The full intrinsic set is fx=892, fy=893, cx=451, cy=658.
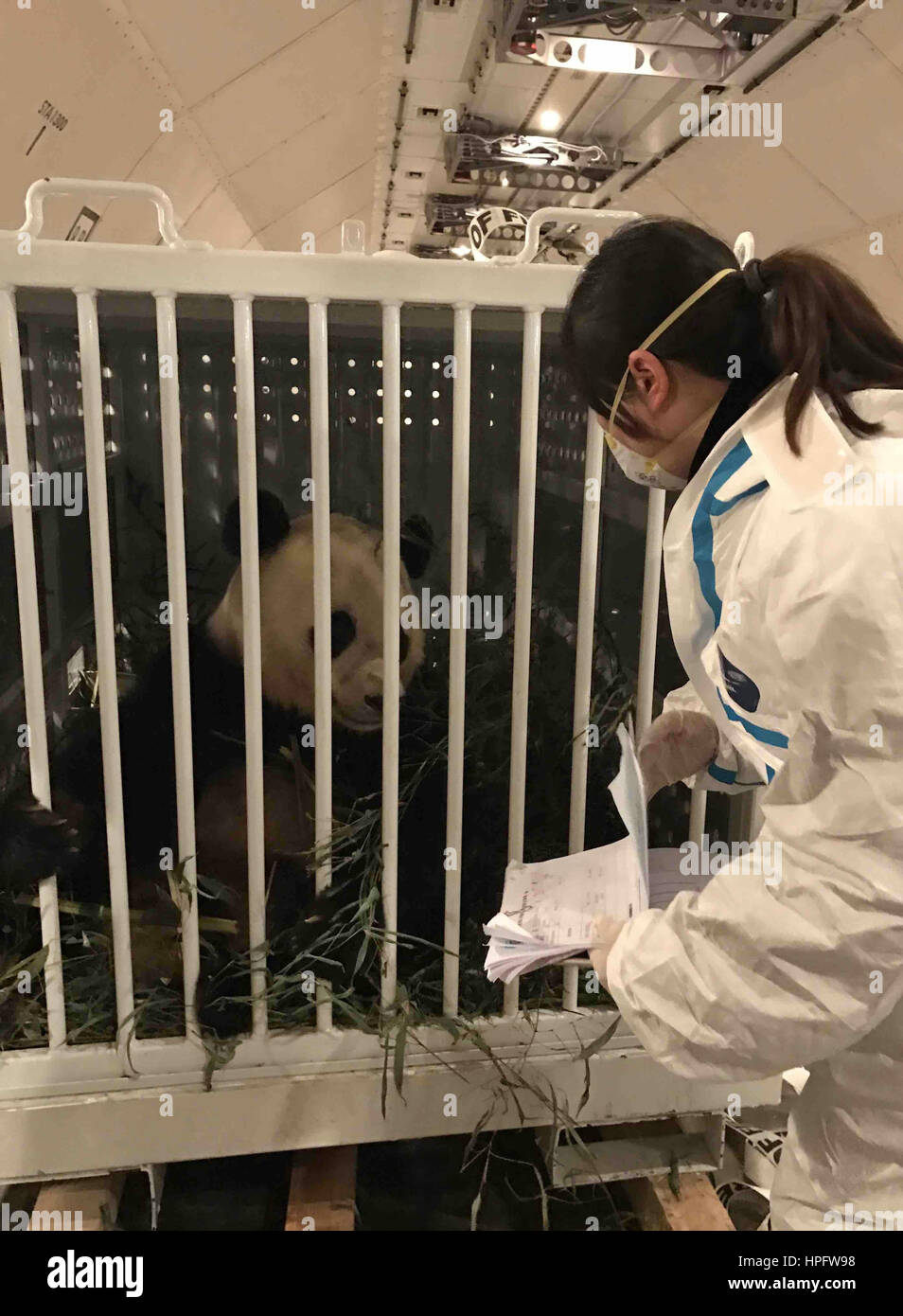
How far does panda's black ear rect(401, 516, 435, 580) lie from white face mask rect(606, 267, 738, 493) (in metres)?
0.36

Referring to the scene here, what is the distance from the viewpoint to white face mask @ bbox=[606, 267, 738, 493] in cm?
78

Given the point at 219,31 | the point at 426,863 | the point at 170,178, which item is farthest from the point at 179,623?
the point at 170,178

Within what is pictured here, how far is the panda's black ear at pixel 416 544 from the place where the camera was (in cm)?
125

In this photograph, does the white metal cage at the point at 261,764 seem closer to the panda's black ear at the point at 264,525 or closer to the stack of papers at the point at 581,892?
the panda's black ear at the point at 264,525

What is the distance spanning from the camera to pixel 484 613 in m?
1.28

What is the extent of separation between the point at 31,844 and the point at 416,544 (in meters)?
0.66

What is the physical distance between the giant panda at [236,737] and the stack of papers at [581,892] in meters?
0.36

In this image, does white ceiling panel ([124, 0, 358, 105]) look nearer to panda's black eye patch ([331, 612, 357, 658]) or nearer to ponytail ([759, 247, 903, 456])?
panda's black eye patch ([331, 612, 357, 658])

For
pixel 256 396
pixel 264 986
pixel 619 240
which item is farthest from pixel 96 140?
pixel 264 986

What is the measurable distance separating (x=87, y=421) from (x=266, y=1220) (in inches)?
50.4

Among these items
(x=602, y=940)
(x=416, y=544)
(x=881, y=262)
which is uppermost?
(x=881, y=262)

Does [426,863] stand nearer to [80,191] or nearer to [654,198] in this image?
[80,191]

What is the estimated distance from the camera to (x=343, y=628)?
4.24 feet
